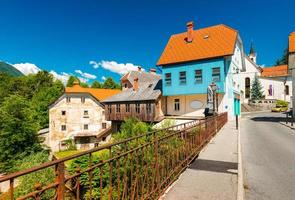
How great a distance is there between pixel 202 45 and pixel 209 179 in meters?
18.8

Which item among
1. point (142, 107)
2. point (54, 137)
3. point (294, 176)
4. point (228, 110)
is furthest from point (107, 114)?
point (294, 176)

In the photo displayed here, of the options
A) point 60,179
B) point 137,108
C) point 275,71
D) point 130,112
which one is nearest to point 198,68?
point 137,108

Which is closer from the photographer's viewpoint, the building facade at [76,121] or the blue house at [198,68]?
the blue house at [198,68]

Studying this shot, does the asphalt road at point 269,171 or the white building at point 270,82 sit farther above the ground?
the white building at point 270,82

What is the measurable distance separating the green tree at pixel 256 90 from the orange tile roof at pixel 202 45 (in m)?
29.3

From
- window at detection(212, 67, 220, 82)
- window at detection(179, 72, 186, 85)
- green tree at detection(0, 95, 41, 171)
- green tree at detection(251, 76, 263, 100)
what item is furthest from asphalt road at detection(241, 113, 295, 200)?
green tree at detection(251, 76, 263, 100)

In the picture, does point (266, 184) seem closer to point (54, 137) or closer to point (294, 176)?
point (294, 176)

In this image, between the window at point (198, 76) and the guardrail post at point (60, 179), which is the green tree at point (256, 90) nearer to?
the window at point (198, 76)

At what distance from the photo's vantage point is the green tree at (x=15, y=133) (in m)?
19.5

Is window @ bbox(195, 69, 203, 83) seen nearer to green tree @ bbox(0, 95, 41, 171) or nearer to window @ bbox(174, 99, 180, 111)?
window @ bbox(174, 99, 180, 111)

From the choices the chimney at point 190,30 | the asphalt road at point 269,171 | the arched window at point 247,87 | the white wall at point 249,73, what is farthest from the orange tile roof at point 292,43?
the arched window at point 247,87

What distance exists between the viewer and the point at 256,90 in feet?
152

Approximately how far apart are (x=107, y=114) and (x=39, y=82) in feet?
108

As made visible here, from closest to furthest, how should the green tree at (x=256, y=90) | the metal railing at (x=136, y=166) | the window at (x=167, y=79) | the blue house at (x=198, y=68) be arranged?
the metal railing at (x=136, y=166), the blue house at (x=198, y=68), the window at (x=167, y=79), the green tree at (x=256, y=90)
